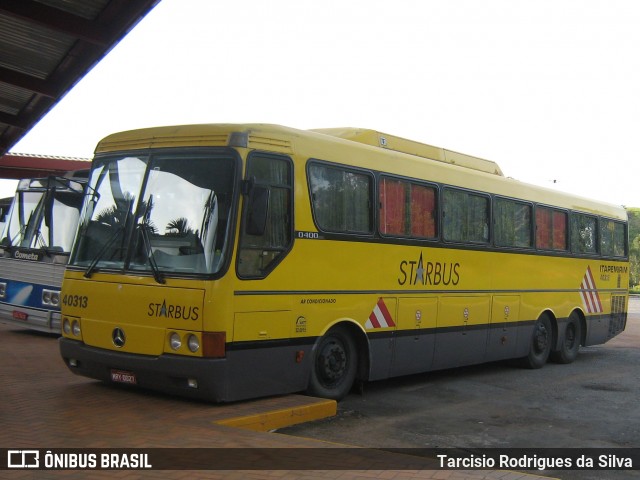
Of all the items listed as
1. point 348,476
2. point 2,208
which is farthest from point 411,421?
point 2,208

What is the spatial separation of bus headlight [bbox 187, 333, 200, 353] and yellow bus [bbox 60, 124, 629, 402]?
0.02m

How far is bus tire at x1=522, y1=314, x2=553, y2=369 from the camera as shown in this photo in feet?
50.1

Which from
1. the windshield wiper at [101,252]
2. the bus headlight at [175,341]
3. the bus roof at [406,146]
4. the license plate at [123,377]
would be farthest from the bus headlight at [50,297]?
the bus headlight at [175,341]

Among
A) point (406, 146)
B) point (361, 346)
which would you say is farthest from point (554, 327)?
point (361, 346)

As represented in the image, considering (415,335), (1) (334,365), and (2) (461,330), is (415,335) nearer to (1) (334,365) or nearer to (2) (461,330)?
(2) (461,330)

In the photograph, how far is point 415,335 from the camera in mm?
11656

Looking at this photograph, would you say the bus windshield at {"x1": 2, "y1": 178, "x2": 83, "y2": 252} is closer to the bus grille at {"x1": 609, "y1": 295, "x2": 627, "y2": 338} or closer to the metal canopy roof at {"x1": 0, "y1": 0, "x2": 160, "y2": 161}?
the metal canopy roof at {"x1": 0, "y1": 0, "x2": 160, "y2": 161}

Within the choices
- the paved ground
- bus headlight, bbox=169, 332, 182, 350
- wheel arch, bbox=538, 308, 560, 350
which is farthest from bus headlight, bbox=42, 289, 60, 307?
wheel arch, bbox=538, 308, 560, 350

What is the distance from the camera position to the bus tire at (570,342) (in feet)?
53.6

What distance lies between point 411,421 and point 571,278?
26.3 ft

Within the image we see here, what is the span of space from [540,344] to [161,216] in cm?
928

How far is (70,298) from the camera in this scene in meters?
9.42

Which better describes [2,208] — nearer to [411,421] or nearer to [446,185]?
[446,185]

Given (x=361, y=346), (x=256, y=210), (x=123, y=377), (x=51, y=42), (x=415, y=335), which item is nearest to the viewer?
(x=256, y=210)
